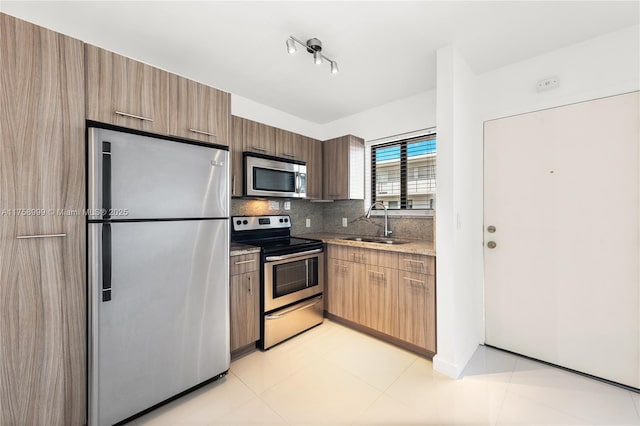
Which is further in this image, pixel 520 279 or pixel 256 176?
pixel 256 176

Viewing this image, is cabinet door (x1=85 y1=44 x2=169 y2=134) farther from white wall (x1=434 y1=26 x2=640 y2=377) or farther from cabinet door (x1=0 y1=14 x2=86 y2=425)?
white wall (x1=434 y1=26 x2=640 y2=377)

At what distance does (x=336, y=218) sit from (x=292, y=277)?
1352 millimetres

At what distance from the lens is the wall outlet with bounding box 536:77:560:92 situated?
207 cm

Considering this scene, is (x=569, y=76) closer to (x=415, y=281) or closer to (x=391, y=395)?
(x=415, y=281)

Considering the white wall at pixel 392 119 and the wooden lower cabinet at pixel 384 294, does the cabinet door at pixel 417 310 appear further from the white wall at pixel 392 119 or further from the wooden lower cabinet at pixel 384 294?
the white wall at pixel 392 119

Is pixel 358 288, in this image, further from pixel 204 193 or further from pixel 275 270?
pixel 204 193

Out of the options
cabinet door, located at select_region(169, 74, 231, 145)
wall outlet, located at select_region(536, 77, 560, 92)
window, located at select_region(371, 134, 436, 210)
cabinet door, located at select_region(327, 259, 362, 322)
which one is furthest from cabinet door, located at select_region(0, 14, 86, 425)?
wall outlet, located at select_region(536, 77, 560, 92)

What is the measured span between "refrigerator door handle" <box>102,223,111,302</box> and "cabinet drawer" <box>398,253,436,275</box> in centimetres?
211

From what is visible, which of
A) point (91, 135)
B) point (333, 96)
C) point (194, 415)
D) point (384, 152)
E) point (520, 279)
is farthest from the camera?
point (384, 152)

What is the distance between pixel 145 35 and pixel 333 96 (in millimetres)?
1756

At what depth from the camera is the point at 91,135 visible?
140 centimetres

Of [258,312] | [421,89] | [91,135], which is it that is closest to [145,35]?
[91,135]

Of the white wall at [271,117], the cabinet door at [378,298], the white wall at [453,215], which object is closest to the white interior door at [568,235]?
the white wall at [453,215]

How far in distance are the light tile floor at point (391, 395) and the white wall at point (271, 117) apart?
2520 mm
